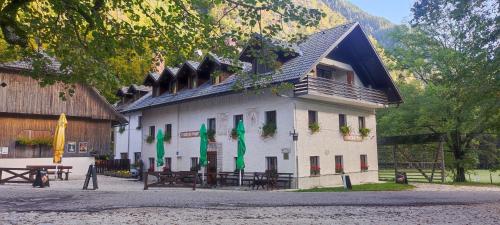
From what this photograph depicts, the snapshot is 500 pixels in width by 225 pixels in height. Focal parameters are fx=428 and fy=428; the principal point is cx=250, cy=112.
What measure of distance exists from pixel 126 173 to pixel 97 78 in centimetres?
2106

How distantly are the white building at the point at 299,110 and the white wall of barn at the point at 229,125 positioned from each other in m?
0.05

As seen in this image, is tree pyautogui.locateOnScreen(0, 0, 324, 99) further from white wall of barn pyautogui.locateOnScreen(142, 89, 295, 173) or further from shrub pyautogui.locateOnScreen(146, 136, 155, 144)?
shrub pyautogui.locateOnScreen(146, 136, 155, 144)

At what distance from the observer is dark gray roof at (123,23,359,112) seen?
20.3 metres

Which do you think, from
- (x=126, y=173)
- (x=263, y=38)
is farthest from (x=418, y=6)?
(x=126, y=173)

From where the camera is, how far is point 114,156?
3575cm

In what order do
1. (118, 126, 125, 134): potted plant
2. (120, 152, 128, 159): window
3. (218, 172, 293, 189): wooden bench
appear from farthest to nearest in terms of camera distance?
(118, 126, 125, 134): potted plant
(120, 152, 128, 159): window
(218, 172, 293, 189): wooden bench

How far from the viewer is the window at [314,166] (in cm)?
2141

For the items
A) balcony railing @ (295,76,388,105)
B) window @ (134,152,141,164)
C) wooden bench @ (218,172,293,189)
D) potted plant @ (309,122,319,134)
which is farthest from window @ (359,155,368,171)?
window @ (134,152,141,164)

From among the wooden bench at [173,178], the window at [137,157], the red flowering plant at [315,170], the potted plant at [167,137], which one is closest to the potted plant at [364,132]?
Answer: the red flowering plant at [315,170]

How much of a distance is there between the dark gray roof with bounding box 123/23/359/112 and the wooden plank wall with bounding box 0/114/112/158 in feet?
15.6

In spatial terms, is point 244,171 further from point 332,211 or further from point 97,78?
point 97,78

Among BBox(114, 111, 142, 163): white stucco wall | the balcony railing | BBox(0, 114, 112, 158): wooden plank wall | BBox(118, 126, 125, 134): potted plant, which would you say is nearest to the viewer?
the balcony railing

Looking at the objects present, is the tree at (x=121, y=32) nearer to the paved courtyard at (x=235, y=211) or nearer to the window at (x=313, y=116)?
the paved courtyard at (x=235, y=211)

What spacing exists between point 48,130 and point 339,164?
17776mm
